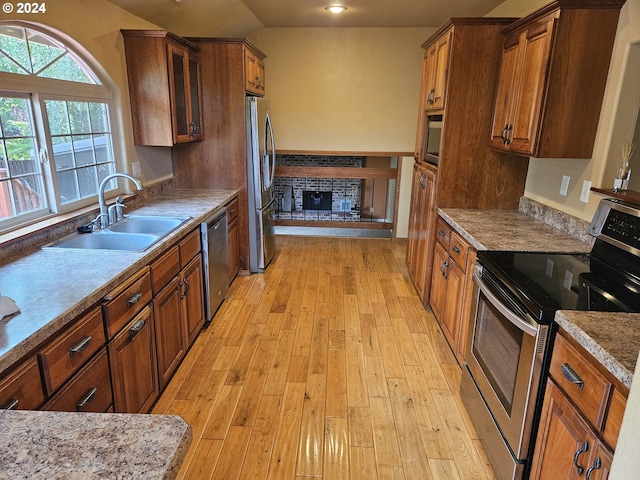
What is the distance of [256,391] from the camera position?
240 centimetres

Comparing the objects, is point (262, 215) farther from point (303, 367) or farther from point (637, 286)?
point (637, 286)

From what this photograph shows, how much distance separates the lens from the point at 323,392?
241 cm

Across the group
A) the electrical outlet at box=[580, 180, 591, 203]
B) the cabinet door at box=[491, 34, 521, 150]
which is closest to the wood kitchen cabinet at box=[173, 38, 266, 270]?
the cabinet door at box=[491, 34, 521, 150]

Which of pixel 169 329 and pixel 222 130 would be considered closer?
pixel 169 329

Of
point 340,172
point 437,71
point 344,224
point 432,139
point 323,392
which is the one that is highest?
point 437,71

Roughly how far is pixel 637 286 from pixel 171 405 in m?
2.31

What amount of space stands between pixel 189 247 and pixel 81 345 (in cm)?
122

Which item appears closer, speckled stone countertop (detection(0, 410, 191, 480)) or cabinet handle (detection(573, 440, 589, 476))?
speckled stone countertop (detection(0, 410, 191, 480))

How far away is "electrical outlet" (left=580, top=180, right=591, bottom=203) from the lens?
232 cm

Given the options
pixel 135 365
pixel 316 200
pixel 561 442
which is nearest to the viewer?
pixel 561 442

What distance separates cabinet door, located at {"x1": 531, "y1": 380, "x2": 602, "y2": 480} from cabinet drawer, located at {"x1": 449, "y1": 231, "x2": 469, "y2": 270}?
1.10 meters

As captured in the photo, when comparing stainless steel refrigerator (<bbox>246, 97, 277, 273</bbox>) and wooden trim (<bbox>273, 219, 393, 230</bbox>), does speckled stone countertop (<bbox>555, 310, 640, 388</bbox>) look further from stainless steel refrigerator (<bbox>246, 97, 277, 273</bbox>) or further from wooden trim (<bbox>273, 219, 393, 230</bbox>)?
wooden trim (<bbox>273, 219, 393, 230</bbox>)

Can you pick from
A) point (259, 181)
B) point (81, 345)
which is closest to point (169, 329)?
point (81, 345)

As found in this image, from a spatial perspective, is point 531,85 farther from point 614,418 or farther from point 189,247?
point 189,247
